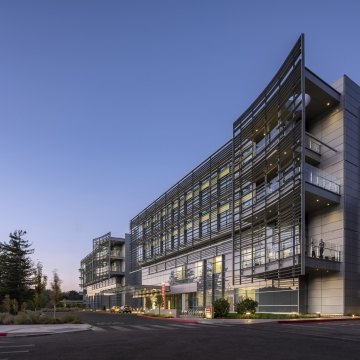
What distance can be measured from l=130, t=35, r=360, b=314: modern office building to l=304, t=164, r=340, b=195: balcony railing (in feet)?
0.28

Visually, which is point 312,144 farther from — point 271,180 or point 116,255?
point 116,255

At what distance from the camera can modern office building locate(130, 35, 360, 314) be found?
35.6 m

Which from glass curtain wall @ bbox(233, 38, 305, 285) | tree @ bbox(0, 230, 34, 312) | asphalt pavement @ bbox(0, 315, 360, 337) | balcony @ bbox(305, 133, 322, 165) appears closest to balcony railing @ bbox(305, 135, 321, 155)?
balcony @ bbox(305, 133, 322, 165)

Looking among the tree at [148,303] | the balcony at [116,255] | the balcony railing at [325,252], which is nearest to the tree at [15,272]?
the tree at [148,303]

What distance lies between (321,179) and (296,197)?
3414 millimetres

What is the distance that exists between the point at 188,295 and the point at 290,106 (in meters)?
32.2

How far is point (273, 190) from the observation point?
3925 centimetres

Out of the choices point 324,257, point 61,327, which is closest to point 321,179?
point 324,257

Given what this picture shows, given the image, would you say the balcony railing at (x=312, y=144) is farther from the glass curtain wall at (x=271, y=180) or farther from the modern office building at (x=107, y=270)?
the modern office building at (x=107, y=270)

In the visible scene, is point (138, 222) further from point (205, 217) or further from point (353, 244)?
point (353, 244)

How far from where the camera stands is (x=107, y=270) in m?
109

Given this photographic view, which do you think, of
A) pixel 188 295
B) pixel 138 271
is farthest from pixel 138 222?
pixel 188 295

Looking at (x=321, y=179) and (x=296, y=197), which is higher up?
(x=321, y=179)

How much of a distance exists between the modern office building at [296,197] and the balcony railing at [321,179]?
0.09 meters
